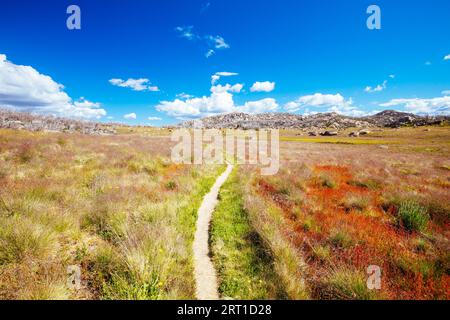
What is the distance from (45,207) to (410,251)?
38.9 feet

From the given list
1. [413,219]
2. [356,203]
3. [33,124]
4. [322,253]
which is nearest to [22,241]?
[322,253]

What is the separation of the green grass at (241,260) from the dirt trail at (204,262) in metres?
0.19

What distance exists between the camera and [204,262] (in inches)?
241

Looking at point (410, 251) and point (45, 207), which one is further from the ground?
point (45, 207)

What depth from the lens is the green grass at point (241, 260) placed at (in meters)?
4.93

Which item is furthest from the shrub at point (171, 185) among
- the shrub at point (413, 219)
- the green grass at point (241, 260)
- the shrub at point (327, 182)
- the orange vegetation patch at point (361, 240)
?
the shrub at point (413, 219)

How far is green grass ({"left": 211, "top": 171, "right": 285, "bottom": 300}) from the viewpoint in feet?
16.2

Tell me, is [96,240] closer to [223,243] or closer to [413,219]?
[223,243]

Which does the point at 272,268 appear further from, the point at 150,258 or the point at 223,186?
the point at 223,186

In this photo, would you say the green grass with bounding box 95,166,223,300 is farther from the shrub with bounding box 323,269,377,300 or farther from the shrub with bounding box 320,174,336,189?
the shrub with bounding box 320,174,336,189

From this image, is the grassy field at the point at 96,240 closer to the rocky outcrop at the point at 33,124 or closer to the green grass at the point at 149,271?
the green grass at the point at 149,271

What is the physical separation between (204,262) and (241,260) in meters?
1.04
